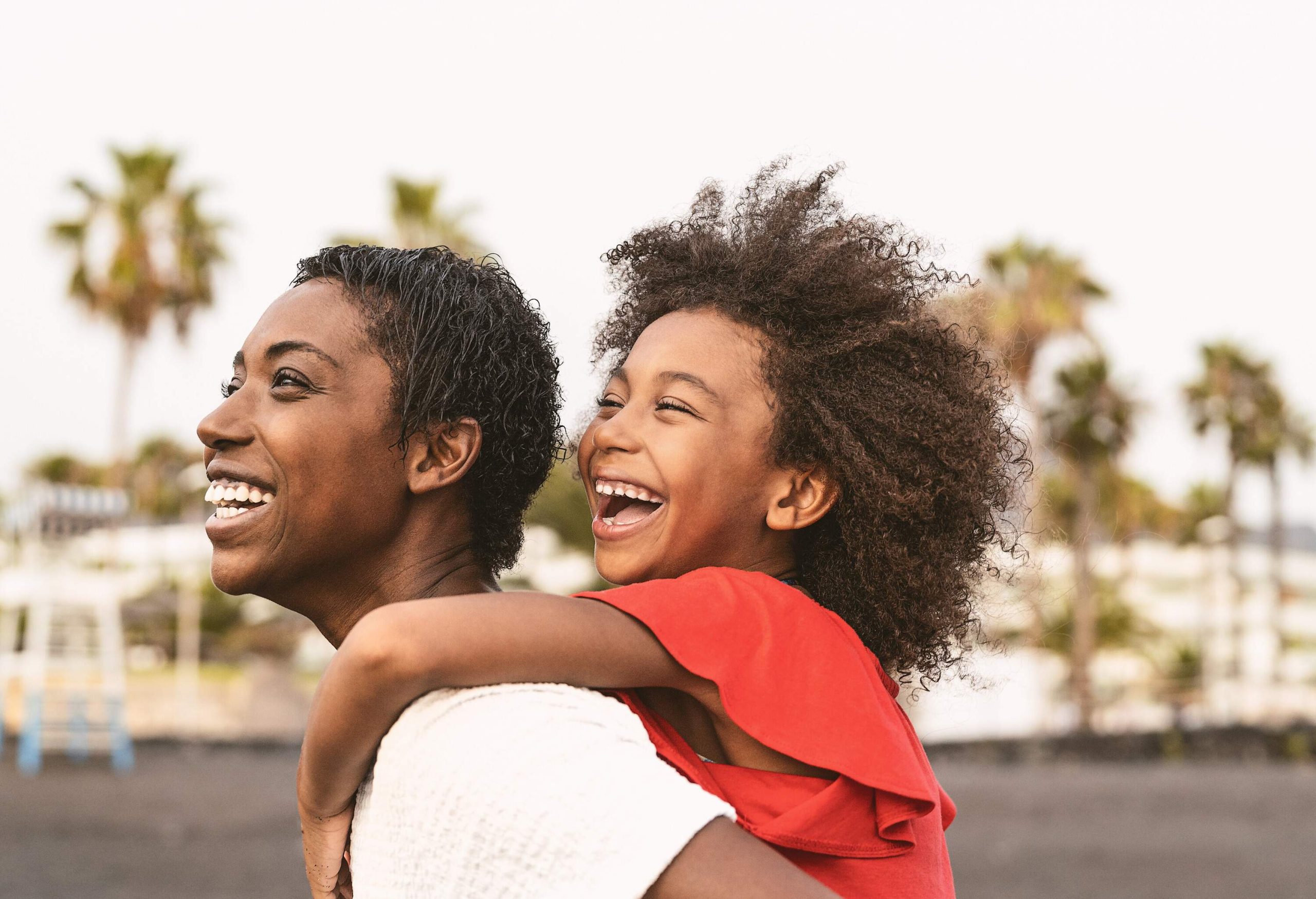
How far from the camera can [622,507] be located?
2.21 meters

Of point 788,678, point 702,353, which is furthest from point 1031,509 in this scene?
point 788,678

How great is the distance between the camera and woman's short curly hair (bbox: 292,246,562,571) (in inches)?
78.6

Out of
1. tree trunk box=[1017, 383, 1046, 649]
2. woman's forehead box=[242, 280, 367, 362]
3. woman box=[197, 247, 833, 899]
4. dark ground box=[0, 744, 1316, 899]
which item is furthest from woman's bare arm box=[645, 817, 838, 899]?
dark ground box=[0, 744, 1316, 899]

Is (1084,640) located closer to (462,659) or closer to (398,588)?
Answer: (398,588)

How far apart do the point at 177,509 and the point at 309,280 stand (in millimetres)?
51320

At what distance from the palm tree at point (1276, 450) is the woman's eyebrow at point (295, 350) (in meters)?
44.9

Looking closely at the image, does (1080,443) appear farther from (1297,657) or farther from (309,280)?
(309,280)

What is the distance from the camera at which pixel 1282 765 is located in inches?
1122

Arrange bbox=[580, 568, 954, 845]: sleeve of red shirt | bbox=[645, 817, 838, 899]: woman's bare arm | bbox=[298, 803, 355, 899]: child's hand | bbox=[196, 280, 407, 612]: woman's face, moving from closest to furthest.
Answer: bbox=[645, 817, 838, 899]: woman's bare arm
bbox=[580, 568, 954, 845]: sleeve of red shirt
bbox=[298, 803, 355, 899]: child's hand
bbox=[196, 280, 407, 612]: woman's face

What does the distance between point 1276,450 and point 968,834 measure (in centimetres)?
3261

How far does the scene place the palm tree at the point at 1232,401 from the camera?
4388cm

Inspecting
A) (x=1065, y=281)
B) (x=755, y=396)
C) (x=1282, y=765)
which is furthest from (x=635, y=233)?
(x=1065, y=281)

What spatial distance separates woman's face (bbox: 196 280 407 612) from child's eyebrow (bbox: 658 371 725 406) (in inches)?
15.9

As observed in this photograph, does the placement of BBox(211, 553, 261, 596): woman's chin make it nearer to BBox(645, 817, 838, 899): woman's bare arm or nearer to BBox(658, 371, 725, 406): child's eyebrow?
BBox(658, 371, 725, 406): child's eyebrow
